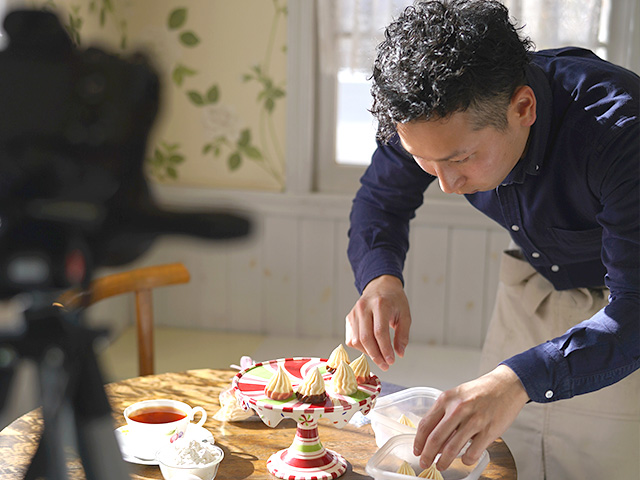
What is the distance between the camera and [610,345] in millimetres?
1057

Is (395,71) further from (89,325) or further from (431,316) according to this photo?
(431,316)

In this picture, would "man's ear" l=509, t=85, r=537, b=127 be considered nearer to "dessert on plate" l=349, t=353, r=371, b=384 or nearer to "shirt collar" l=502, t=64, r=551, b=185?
"shirt collar" l=502, t=64, r=551, b=185

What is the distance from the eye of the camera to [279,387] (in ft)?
3.40

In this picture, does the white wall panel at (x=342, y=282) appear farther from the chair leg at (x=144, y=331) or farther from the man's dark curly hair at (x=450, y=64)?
the man's dark curly hair at (x=450, y=64)

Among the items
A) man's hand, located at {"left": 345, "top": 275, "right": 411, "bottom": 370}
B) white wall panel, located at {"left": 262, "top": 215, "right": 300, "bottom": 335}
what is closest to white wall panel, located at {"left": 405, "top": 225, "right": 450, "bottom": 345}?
white wall panel, located at {"left": 262, "top": 215, "right": 300, "bottom": 335}

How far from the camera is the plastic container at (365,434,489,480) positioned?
1.02 m

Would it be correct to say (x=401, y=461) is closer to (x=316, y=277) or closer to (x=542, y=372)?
(x=542, y=372)

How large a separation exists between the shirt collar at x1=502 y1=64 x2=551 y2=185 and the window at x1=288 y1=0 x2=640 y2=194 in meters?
1.28

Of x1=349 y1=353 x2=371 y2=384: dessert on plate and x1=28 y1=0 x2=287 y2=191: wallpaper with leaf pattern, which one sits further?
x1=28 y1=0 x2=287 y2=191: wallpaper with leaf pattern

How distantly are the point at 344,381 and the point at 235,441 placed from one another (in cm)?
26

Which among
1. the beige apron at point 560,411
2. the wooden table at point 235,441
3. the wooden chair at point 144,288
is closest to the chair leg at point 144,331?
the wooden chair at point 144,288

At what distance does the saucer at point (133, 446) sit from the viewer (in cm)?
110

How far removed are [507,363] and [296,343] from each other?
1617 millimetres

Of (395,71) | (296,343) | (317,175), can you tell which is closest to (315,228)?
(317,175)
